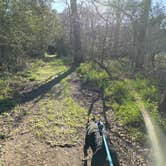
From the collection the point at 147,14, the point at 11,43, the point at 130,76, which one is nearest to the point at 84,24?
the point at 147,14

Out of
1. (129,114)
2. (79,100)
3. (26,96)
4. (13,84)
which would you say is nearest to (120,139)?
(129,114)

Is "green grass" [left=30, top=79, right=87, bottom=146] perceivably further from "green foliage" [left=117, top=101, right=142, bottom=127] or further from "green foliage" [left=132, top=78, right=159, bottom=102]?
"green foliage" [left=132, top=78, right=159, bottom=102]

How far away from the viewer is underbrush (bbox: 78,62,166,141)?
285 inches

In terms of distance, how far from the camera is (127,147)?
606 centimetres

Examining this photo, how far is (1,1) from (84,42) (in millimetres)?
12794

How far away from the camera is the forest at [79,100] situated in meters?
5.77

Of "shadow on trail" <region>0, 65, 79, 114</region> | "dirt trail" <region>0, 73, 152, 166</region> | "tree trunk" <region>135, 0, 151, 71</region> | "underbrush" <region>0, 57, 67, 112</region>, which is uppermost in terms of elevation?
"tree trunk" <region>135, 0, 151, 71</region>

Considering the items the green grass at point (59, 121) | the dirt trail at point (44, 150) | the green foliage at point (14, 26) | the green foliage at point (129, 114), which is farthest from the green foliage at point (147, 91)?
the green foliage at point (14, 26)

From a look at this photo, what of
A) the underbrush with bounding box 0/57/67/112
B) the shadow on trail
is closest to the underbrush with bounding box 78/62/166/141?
the shadow on trail

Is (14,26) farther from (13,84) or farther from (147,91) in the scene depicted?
(147,91)

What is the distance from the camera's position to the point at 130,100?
905 cm

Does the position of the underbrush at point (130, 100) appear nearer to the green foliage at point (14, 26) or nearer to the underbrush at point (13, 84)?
the underbrush at point (13, 84)

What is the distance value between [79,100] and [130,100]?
1.62 metres

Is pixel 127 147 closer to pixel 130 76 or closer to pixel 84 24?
pixel 130 76
